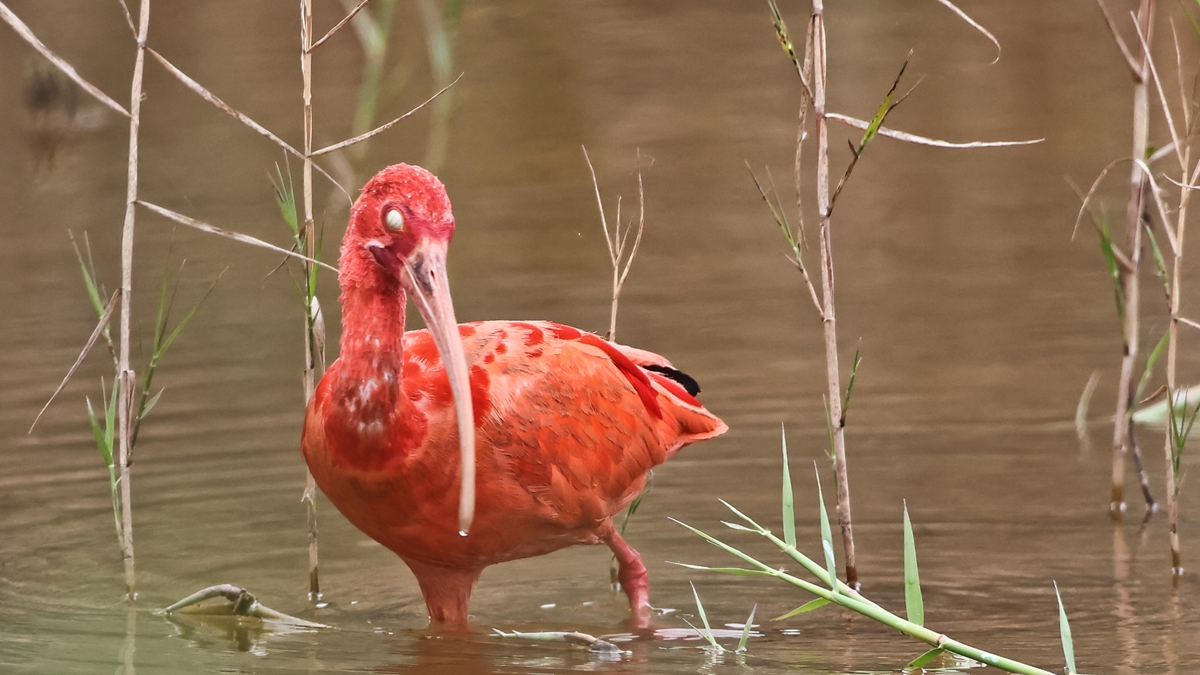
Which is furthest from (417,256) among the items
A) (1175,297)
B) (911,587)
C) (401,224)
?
(1175,297)

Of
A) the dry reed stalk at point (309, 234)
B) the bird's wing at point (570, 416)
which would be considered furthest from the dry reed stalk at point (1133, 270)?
the dry reed stalk at point (309, 234)

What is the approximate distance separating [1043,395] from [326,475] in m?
3.34

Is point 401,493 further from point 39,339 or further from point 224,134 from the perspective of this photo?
point 224,134

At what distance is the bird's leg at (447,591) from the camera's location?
15.4 ft

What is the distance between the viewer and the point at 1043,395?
6605mm

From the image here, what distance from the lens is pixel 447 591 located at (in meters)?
4.71

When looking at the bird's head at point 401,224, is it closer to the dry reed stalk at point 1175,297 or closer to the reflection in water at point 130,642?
the reflection in water at point 130,642

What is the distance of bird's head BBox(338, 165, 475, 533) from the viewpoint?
3932mm

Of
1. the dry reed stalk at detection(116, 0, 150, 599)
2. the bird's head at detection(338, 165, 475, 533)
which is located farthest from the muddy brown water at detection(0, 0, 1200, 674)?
the bird's head at detection(338, 165, 475, 533)

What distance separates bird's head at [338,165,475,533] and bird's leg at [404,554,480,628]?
61 cm

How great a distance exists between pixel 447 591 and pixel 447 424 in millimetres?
633

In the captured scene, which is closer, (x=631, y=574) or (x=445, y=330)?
(x=445, y=330)

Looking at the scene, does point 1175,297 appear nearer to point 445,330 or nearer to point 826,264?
point 826,264

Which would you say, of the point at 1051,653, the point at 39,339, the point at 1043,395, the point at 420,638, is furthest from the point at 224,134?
the point at 1051,653
